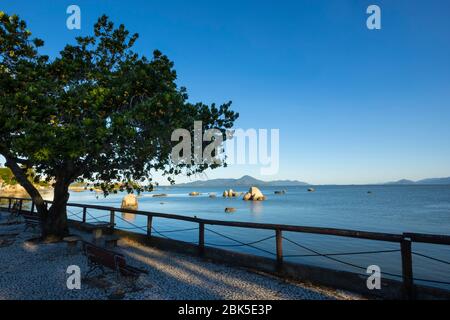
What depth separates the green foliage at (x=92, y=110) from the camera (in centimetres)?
923

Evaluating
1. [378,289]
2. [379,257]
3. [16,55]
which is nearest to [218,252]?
[378,289]

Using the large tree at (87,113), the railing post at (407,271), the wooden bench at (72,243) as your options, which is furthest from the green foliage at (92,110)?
the railing post at (407,271)

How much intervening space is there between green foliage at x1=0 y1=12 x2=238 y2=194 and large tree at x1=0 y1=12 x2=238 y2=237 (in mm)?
35

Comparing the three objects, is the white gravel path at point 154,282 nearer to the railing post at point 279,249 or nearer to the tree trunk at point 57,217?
the railing post at point 279,249

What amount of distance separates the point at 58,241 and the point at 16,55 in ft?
28.5

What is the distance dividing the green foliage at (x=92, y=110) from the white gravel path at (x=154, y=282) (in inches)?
143

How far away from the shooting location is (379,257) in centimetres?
1967

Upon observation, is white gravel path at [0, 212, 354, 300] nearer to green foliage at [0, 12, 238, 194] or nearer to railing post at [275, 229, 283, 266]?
railing post at [275, 229, 283, 266]

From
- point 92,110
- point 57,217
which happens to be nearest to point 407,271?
point 92,110

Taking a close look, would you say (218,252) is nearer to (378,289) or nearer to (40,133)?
(378,289)

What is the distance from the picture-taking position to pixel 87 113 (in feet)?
36.5

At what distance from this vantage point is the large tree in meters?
9.27

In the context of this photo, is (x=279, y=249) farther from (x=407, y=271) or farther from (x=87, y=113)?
(x=87, y=113)

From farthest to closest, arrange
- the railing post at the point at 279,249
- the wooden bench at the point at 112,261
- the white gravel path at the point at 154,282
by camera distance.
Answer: the railing post at the point at 279,249 → the wooden bench at the point at 112,261 → the white gravel path at the point at 154,282
